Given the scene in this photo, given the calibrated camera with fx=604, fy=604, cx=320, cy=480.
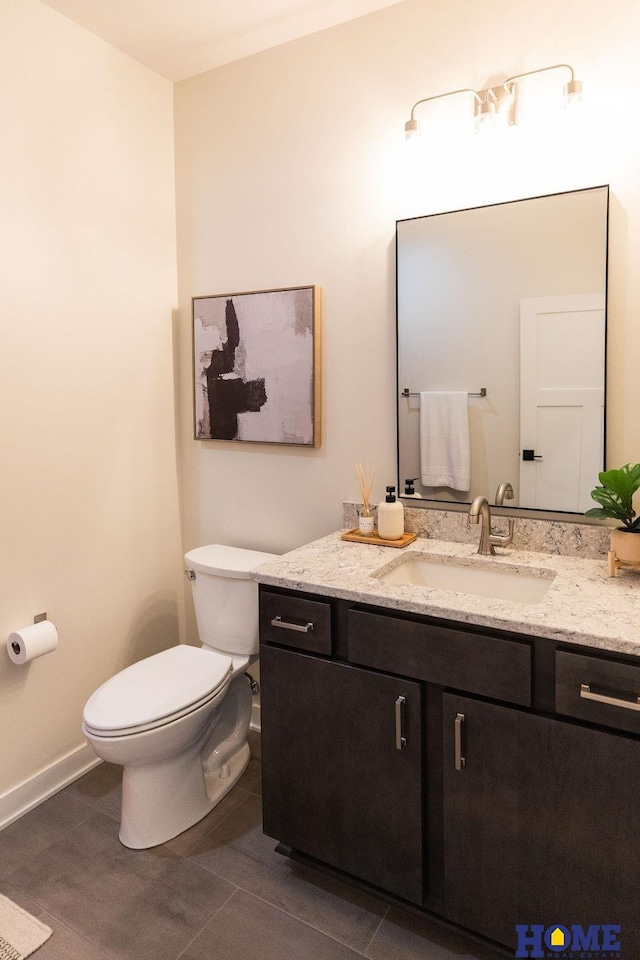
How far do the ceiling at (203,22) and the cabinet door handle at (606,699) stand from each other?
210 cm

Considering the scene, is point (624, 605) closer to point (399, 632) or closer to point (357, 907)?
point (399, 632)

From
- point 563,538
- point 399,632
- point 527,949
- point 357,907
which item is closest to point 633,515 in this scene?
point 563,538

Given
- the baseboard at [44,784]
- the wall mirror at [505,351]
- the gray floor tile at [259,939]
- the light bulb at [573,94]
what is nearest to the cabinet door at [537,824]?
the gray floor tile at [259,939]

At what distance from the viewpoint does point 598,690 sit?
1247 millimetres

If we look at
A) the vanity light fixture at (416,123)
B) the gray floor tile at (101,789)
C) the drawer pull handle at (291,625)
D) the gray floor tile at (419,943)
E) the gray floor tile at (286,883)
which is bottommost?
the gray floor tile at (419,943)

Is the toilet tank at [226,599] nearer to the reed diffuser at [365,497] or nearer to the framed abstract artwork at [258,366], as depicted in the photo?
the reed diffuser at [365,497]

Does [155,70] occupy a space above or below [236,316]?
above

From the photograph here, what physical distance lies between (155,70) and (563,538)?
2.32 meters

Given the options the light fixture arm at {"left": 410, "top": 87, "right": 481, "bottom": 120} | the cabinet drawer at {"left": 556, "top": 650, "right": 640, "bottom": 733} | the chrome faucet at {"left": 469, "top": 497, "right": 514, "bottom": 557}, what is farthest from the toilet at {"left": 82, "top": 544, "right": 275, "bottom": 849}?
the light fixture arm at {"left": 410, "top": 87, "right": 481, "bottom": 120}

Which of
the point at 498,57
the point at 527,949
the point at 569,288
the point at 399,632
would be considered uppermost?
the point at 498,57

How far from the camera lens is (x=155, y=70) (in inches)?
93.3

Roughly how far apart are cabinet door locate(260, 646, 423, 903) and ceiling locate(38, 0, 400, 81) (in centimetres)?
204

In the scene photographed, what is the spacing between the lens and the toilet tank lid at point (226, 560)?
84.3 inches

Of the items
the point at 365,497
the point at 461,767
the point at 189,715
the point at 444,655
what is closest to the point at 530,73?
the point at 365,497
